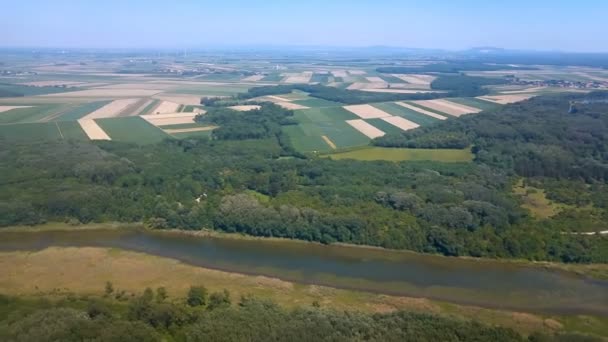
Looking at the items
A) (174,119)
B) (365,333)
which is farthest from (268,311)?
(174,119)

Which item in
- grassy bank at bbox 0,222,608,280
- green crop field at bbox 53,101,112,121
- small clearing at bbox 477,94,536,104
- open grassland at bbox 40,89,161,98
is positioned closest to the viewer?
A: grassy bank at bbox 0,222,608,280

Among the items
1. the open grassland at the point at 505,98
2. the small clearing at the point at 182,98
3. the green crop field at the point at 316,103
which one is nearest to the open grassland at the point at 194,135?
the small clearing at the point at 182,98

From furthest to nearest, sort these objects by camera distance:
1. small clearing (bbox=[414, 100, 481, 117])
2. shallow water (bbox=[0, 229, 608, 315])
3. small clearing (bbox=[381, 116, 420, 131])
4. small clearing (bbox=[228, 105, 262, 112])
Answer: small clearing (bbox=[414, 100, 481, 117]) → small clearing (bbox=[228, 105, 262, 112]) → small clearing (bbox=[381, 116, 420, 131]) → shallow water (bbox=[0, 229, 608, 315])

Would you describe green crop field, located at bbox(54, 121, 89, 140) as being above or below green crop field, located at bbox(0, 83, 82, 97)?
below

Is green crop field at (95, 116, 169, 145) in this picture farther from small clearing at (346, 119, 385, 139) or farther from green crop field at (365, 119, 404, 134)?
green crop field at (365, 119, 404, 134)

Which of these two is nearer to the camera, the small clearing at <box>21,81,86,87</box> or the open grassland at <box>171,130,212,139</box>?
the open grassland at <box>171,130,212,139</box>

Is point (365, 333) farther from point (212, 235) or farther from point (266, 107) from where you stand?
point (266, 107)

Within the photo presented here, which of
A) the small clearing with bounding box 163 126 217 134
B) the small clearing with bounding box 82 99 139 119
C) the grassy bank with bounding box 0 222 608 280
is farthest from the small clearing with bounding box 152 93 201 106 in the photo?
the grassy bank with bounding box 0 222 608 280

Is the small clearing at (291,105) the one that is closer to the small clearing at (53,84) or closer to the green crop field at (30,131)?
the green crop field at (30,131)

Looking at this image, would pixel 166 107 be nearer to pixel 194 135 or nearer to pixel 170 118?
pixel 170 118
